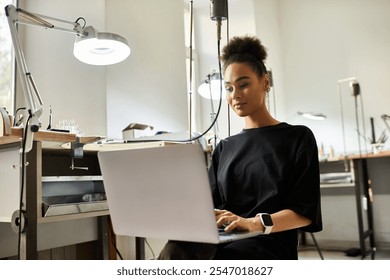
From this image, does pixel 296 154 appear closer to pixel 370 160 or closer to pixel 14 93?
pixel 14 93

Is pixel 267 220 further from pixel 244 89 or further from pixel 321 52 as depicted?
pixel 321 52

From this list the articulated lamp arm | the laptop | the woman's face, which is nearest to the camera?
the laptop

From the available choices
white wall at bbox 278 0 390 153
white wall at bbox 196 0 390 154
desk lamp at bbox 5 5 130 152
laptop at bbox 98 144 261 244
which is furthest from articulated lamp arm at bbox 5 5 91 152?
white wall at bbox 278 0 390 153

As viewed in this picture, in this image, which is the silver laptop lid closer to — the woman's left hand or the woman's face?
the woman's left hand

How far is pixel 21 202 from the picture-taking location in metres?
1.13

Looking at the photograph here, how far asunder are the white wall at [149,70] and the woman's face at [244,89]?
4.07 feet

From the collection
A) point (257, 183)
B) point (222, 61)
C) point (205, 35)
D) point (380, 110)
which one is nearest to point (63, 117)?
point (222, 61)

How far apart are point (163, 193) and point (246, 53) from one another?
1.52 feet

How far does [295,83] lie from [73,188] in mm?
2145

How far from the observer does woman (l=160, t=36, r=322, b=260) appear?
78 centimetres

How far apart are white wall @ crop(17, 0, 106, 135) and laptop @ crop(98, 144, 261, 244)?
1151 mm

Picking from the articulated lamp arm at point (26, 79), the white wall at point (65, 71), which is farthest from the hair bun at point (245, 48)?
the white wall at point (65, 71)

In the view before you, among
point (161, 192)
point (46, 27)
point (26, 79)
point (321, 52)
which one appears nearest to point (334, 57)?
point (321, 52)

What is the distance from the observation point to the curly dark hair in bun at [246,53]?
3.07 ft
